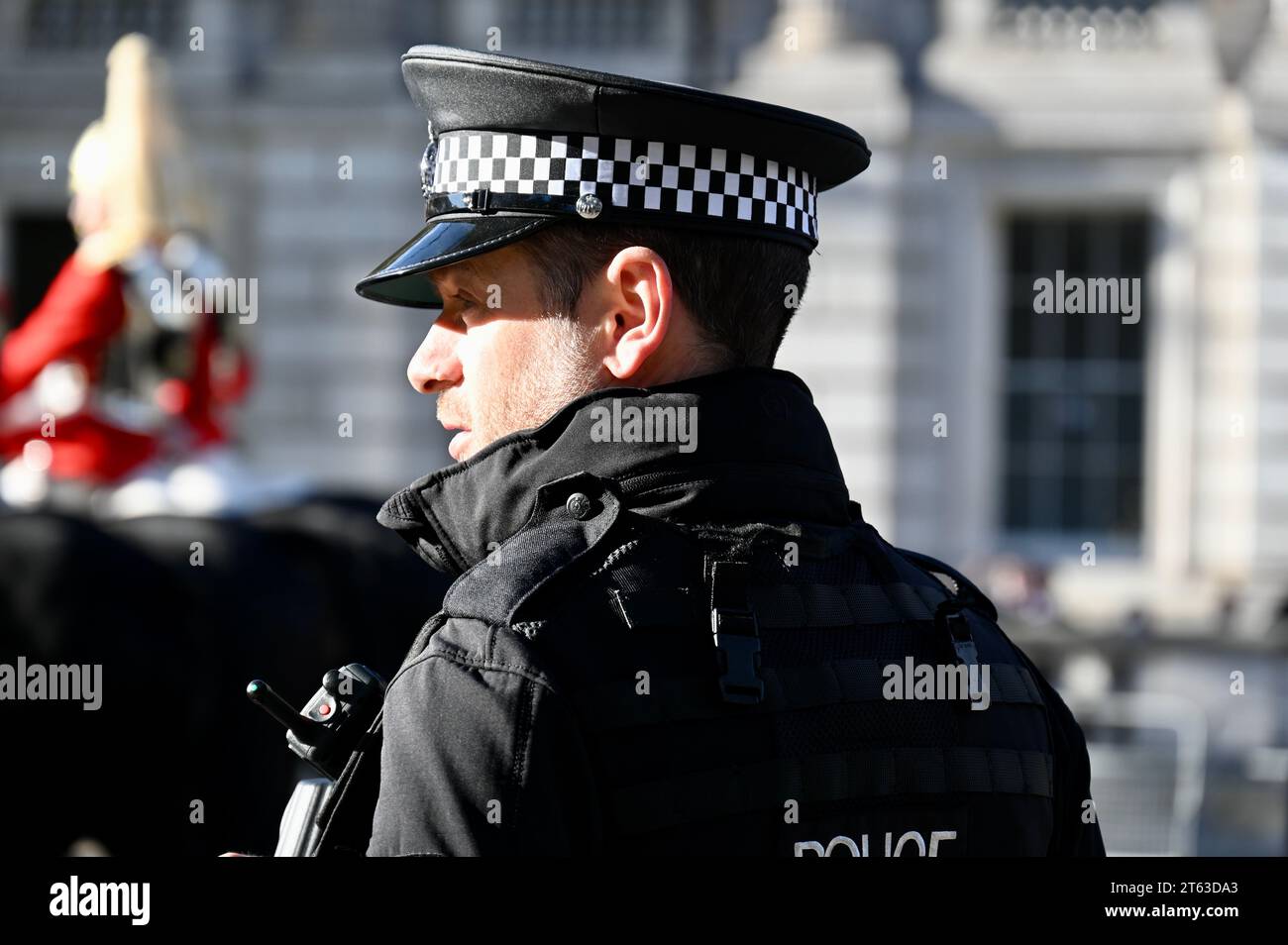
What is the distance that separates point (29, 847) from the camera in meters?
5.50

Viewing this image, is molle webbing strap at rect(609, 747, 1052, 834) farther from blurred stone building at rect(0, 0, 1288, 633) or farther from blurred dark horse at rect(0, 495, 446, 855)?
blurred stone building at rect(0, 0, 1288, 633)

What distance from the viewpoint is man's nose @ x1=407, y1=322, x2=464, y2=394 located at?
183 centimetres

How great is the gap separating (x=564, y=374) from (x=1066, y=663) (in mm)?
8973

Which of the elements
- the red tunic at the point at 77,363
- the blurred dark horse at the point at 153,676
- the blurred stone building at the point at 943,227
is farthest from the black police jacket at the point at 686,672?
the blurred stone building at the point at 943,227

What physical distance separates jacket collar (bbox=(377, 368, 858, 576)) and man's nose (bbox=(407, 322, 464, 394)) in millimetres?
126

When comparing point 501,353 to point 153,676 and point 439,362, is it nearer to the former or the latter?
point 439,362

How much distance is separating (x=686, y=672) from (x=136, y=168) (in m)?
6.94

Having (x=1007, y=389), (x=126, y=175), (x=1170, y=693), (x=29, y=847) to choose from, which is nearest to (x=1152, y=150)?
(x=1007, y=389)

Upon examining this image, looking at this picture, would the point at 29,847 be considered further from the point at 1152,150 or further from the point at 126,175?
the point at 1152,150

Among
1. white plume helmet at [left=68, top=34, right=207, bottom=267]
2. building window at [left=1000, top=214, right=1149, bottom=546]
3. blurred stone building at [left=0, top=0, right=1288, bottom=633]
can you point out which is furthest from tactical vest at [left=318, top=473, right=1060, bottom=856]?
building window at [left=1000, top=214, right=1149, bottom=546]

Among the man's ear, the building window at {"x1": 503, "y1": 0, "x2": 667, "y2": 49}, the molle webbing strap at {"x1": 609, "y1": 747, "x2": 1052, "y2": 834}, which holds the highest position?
the building window at {"x1": 503, "y1": 0, "x2": 667, "y2": 49}

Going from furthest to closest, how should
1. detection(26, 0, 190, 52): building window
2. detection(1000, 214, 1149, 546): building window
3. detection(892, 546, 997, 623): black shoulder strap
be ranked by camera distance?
detection(26, 0, 190, 52): building window, detection(1000, 214, 1149, 546): building window, detection(892, 546, 997, 623): black shoulder strap

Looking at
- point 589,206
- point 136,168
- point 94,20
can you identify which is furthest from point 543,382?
point 94,20

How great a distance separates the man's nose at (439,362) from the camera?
183cm
